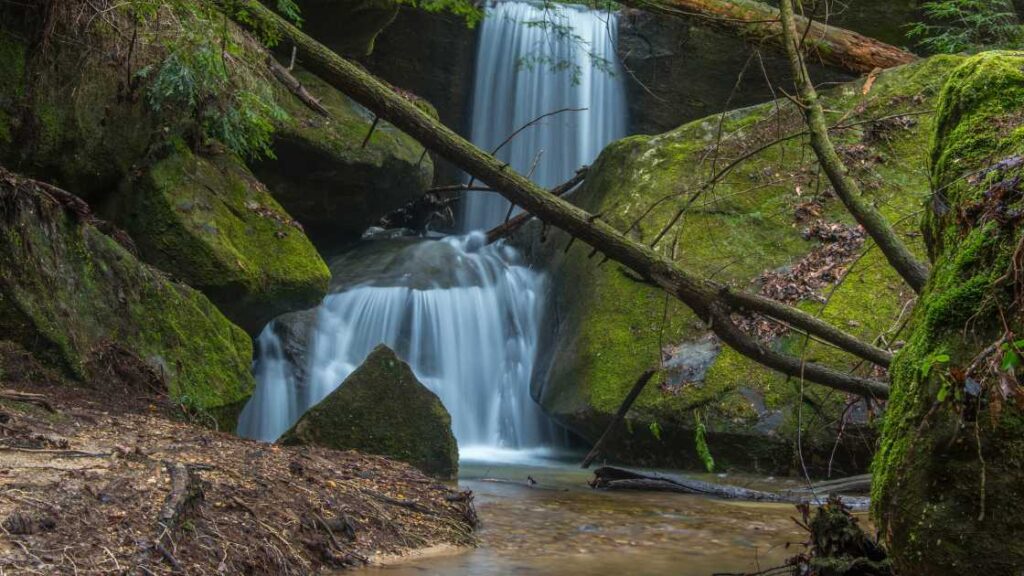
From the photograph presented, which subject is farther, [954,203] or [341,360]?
[341,360]

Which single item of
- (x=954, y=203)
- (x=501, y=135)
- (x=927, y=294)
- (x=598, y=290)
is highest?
(x=501, y=135)

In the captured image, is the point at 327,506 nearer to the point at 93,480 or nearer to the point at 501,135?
the point at 93,480

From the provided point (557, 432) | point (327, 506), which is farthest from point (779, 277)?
point (327, 506)

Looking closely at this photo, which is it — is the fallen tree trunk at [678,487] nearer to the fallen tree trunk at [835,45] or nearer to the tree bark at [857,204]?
the tree bark at [857,204]

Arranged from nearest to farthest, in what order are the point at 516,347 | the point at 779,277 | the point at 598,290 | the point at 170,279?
1. the point at 170,279
2. the point at 779,277
3. the point at 598,290
4. the point at 516,347

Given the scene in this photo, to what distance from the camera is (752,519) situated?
19.9 feet

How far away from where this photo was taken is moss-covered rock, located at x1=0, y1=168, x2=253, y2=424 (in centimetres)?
530

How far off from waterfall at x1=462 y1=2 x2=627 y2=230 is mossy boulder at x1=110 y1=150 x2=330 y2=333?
7855 mm

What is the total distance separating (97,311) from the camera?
5.87 meters

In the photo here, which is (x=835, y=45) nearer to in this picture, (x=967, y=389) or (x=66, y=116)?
(x=66, y=116)

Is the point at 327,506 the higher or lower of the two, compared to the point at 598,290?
lower

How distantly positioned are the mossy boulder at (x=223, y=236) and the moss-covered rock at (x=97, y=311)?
102 centimetres

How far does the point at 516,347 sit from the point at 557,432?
1.52 meters

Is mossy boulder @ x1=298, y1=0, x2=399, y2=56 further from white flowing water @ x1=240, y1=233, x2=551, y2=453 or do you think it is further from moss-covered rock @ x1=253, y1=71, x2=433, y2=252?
white flowing water @ x1=240, y1=233, x2=551, y2=453
